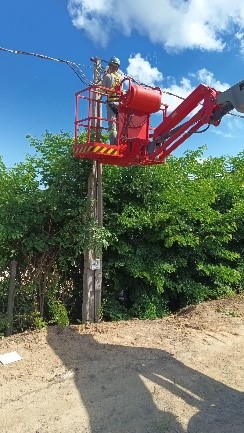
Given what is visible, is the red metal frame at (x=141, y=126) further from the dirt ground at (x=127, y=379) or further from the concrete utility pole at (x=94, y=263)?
the dirt ground at (x=127, y=379)

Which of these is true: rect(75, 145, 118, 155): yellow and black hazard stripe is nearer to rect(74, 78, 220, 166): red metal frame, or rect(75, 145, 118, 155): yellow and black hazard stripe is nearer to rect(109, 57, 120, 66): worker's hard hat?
rect(74, 78, 220, 166): red metal frame

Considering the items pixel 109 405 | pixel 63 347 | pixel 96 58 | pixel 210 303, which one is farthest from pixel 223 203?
pixel 109 405

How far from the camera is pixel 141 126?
7668mm

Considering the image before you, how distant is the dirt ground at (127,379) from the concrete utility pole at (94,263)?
1.56 feet

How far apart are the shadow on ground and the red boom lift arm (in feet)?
10.8

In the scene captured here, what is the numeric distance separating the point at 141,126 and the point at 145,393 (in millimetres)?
4399

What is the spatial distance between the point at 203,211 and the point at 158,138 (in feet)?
10.4

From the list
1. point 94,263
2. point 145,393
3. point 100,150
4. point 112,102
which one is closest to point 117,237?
point 94,263

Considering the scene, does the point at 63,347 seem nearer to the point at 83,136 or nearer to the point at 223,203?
the point at 83,136

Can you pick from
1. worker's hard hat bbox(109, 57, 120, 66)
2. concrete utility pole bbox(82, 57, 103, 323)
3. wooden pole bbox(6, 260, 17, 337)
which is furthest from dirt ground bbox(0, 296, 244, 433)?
worker's hard hat bbox(109, 57, 120, 66)

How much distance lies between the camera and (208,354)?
6941mm

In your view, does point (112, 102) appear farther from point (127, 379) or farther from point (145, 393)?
point (145, 393)

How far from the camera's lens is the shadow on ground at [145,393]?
187 inches

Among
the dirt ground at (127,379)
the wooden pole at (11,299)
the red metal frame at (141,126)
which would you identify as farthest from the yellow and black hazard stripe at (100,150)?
the dirt ground at (127,379)
